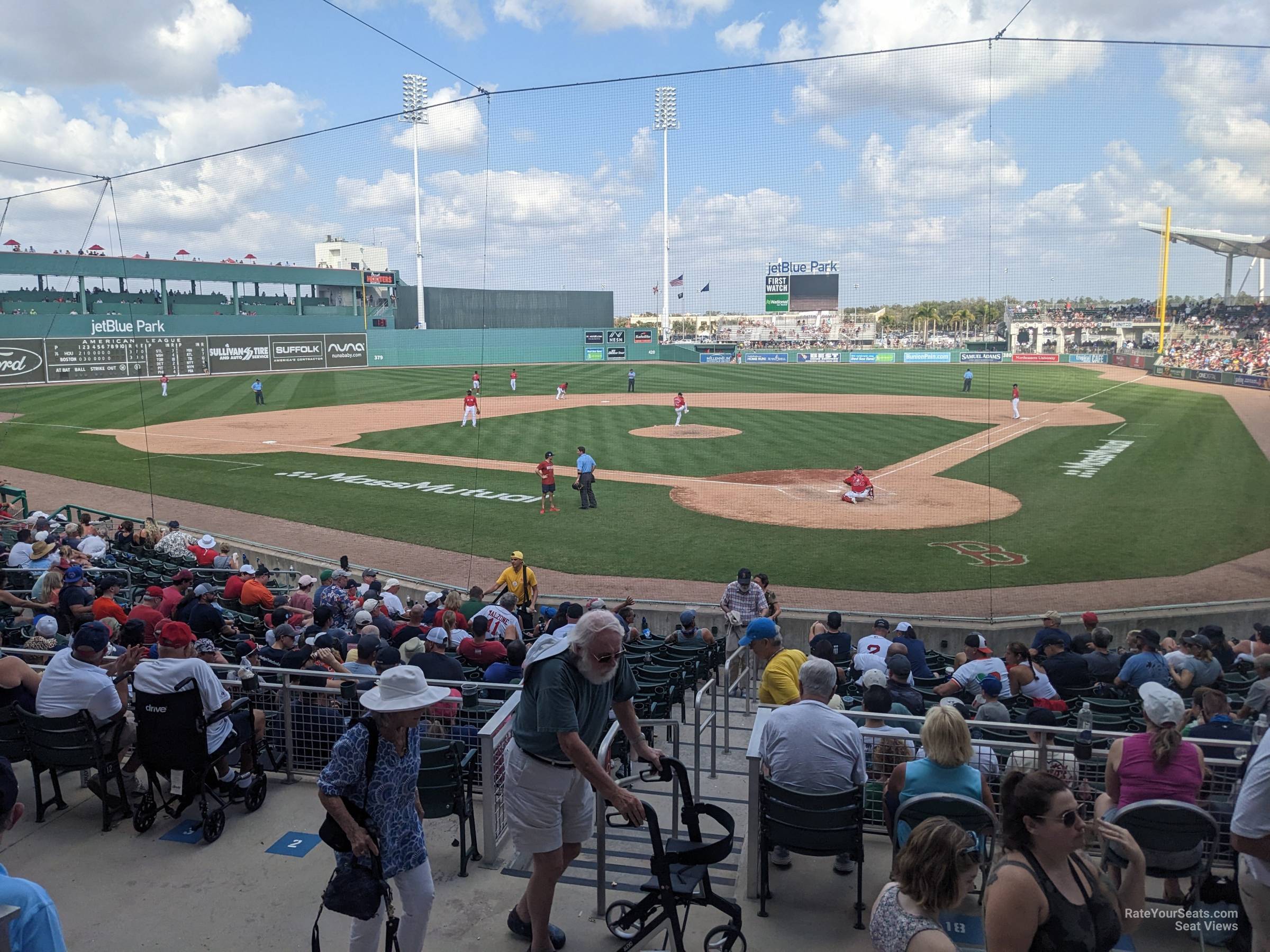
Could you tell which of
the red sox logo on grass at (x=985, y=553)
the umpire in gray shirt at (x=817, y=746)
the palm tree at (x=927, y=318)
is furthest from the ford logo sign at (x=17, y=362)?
the umpire in gray shirt at (x=817, y=746)

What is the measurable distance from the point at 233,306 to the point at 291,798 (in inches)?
2298

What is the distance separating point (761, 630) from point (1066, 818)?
343 cm

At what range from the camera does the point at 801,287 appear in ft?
79.0

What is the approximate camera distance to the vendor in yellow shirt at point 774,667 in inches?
234

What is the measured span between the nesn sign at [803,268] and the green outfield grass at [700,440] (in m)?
5.25

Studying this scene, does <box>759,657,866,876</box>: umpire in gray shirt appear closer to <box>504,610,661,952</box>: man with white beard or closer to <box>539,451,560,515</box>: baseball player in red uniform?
<box>504,610,661,952</box>: man with white beard

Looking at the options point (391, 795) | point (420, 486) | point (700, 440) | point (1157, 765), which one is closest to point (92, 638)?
point (391, 795)

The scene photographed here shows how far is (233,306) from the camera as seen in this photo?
57.7 metres

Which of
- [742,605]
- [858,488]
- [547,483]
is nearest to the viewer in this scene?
[742,605]

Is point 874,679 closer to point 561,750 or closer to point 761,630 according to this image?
point 761,630

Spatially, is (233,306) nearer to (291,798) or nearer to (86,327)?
(86,327)

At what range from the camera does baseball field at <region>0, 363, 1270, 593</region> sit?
16328 mm

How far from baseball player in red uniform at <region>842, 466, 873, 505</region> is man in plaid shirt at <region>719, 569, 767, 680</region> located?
904 centimetres

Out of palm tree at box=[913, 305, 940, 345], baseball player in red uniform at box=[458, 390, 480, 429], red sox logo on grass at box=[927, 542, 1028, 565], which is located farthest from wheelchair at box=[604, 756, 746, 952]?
palm tree at box=[913, 305, 940, 345]
